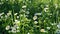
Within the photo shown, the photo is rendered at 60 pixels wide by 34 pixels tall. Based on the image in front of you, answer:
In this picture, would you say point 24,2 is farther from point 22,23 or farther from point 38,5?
point 22,23

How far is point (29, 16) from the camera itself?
4172 mm

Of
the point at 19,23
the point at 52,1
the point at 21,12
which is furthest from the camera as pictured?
the point at 52,1

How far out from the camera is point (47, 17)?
407 centimetres

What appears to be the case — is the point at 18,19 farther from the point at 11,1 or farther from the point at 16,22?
the point at 11,1

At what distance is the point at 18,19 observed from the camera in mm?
4023

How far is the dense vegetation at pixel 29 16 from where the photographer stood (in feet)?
12.5

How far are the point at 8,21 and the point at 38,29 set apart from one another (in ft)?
1.91

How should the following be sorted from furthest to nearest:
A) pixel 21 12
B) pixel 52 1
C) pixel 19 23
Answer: pixel 52 1 < pixel 21 12 < pixel 19 23

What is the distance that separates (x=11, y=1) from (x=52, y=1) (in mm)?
854

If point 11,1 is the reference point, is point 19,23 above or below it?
below

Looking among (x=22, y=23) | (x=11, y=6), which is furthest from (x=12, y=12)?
(x=22, y=23)

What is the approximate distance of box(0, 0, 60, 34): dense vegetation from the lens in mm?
3814

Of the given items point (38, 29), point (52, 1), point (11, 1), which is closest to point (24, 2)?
point (11, 1)

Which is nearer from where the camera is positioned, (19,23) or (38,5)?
(19,23)
